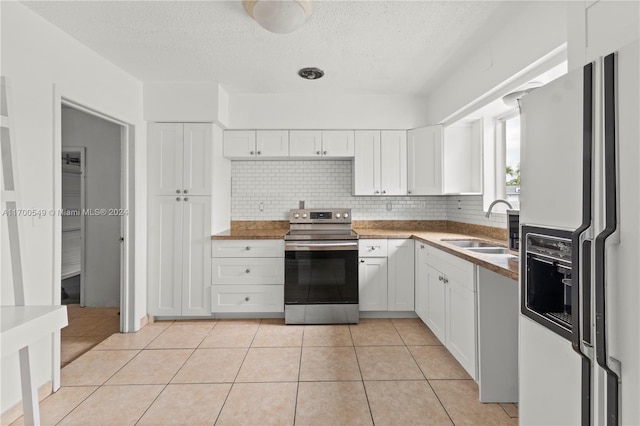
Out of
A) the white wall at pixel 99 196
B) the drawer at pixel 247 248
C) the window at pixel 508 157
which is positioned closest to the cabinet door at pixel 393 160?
the window at pixel 508 157

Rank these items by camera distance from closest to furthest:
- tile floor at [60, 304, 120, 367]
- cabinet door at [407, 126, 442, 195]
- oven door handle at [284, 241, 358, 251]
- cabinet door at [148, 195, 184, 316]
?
tile floor at [60, 304, 120, 367] < oven door handle at [284, 241, 358, 251] < cabinet door at [148, 195, 184, 316] < cabinet door at [407, 126, 442, 195]

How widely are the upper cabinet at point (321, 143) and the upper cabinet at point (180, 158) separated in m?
0.90

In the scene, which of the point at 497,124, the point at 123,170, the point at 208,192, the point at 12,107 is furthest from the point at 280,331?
the point at 497,124

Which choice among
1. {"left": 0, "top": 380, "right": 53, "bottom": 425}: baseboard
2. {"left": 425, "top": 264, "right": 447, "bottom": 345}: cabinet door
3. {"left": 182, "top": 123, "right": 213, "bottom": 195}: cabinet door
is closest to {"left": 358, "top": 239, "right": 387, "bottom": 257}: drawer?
{"left": 425, "top": 264, "right": 447, "bottom": 345}: cabinet door

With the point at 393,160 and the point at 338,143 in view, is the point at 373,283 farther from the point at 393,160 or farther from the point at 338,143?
the point at 338,143

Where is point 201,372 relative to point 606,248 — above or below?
below

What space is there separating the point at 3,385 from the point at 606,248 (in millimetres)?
2800

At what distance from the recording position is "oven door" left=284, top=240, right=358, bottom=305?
3.19 metres

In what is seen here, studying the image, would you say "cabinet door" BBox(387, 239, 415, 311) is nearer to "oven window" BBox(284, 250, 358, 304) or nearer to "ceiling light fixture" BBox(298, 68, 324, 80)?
"oven window" BBox(284, 250, 358, 304)

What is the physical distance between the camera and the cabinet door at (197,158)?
3.29m

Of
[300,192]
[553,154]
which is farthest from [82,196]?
[553,154]

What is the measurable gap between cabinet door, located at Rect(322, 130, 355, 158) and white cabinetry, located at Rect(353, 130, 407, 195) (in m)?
0.07

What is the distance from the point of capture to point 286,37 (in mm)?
2359

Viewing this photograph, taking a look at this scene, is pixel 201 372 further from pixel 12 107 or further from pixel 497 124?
pixel 497 124
